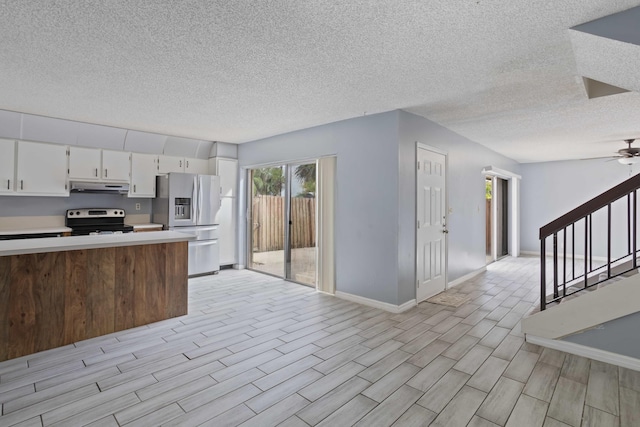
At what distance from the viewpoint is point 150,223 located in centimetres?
566

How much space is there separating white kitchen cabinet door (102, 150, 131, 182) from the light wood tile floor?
2.87 metres

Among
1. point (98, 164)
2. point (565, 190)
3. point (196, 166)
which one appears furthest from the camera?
point (565, 190)

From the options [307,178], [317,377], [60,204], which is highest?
[307,178]

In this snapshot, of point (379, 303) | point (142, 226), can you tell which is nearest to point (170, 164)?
point (142, 226)

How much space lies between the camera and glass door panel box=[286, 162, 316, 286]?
16.5ft

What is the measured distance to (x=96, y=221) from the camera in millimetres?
5035

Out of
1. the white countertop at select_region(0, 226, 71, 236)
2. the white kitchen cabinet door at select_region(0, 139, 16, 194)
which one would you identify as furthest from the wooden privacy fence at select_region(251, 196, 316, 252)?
the white kitchen cabinet door at select_region(0, 139, 16, 194)

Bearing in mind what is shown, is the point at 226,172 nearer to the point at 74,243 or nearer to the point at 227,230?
the point at 227,230

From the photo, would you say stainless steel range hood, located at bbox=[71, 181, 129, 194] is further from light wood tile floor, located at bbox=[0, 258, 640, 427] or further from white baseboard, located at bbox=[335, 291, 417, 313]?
white baseboard, located at bbox=[335, 291, 417, 313]

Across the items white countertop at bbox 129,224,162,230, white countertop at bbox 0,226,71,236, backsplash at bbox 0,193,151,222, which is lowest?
white countertop at bbox 0,226,71,236

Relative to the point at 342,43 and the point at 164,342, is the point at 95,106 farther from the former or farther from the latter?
the point at 342,43

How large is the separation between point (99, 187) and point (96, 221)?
558mm

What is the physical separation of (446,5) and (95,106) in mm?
4000

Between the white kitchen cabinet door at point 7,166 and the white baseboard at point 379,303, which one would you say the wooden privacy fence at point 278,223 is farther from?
the white kitchen cabinet door at point 7,166
